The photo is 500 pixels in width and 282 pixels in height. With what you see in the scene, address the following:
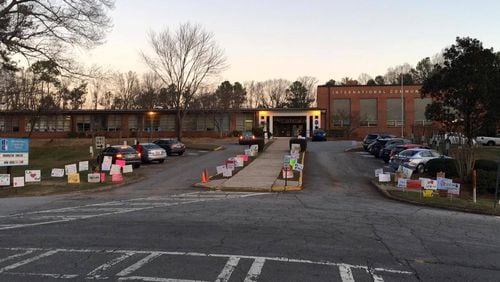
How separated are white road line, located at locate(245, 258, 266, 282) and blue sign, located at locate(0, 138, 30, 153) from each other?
744 inches

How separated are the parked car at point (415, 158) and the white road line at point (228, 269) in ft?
63.2

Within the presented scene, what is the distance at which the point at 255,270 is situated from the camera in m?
6.70

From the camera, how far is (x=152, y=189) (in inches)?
794

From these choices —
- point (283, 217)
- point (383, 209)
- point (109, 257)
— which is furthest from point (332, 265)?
point (383, 209)

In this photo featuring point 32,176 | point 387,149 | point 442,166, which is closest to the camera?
point 32,176

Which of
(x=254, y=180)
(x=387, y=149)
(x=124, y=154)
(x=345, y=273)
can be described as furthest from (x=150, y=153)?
(x=345, y=273)

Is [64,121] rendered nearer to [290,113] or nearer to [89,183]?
[290,113]

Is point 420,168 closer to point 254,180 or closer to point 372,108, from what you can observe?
point 254,180

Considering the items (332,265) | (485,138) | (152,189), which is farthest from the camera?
(485,138)

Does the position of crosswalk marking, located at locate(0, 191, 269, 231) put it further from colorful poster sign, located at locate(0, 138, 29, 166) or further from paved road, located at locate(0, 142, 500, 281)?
colorful poster sign, located at locate(0, 138, 29, 166)

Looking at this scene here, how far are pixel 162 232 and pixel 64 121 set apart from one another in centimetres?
6967

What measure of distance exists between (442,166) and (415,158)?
2.03 metres

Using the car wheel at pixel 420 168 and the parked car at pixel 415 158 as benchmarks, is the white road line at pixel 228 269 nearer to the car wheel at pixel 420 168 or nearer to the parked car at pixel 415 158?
the parked car at pixel 415 158

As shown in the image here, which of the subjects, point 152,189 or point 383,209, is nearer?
point 383,209
